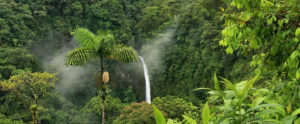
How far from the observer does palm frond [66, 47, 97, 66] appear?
5363mm

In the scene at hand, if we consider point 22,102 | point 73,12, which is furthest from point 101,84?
point 73,12

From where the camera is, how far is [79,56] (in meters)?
5.39

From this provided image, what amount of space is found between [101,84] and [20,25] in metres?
17.9

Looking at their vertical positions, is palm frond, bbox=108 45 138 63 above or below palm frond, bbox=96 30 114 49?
below

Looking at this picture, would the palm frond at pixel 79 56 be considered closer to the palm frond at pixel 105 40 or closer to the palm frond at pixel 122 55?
the palm frond at pixel 105 40

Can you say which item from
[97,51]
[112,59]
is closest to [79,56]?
[97,51]

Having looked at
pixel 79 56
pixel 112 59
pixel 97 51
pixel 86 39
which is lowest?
pixel 79 56

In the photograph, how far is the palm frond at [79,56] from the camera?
536 centimetres

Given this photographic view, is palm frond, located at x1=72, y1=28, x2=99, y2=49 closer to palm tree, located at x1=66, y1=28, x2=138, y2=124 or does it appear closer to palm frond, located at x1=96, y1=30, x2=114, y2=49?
palm tree, located at x1=66, y1=28, x2=138, y2=124

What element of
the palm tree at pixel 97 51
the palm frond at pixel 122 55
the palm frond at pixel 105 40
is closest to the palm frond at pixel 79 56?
the palm tree at pixel 97 51

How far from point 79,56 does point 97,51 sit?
1.36 feet

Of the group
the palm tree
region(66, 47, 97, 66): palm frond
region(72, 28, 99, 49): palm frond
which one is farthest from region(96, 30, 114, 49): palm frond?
region(66, 47, 97, 66): palm frond

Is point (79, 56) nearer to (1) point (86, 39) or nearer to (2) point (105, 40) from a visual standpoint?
(1) point (86, 39)

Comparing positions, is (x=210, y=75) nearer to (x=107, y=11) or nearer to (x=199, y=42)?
(x=199, y=42)
